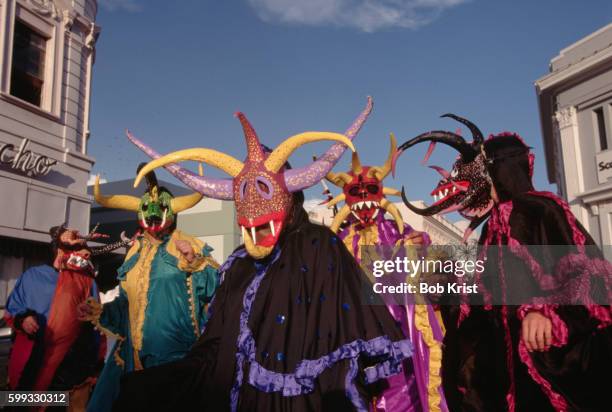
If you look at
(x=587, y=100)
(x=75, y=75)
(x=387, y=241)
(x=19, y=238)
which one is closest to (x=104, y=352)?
(x=387, y=241)

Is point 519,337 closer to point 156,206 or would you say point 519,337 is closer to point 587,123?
point 156,206

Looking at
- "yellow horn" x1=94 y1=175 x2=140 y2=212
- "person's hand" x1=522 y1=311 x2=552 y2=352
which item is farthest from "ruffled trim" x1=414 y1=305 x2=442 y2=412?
"yellow horn" x1=94 y1=175 x2=140 y2=212

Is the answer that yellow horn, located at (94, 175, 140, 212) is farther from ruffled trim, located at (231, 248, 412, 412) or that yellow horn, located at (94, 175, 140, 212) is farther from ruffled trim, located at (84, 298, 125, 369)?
ruffled trim, located at (231, 248, 412, 412)

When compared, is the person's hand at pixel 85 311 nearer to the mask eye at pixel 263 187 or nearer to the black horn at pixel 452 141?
the mask eye at pixel 263 187

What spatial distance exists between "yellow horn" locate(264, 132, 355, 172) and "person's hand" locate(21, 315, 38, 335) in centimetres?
361

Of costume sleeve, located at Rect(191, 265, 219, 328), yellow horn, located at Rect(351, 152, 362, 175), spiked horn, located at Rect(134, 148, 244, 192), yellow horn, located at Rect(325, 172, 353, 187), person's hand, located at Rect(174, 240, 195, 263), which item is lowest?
costume sleeve, located at Rect(191, 265, 219, 328)

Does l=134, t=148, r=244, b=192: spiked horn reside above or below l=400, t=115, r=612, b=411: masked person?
above

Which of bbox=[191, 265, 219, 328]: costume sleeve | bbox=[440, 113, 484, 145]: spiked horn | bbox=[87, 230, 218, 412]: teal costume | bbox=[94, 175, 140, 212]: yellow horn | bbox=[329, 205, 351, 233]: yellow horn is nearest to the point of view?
bbox=[440, 113, 484, 145]: spiked horn

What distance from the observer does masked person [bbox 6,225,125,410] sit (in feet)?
16.9

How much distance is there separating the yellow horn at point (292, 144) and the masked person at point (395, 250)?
2.42 metres

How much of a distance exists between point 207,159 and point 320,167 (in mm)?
789

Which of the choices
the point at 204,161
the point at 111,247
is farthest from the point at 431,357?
the point at 111,247

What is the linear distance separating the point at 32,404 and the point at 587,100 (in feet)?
73.5

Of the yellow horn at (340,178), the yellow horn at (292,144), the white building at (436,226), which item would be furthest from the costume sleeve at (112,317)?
the white building at (436,226)
